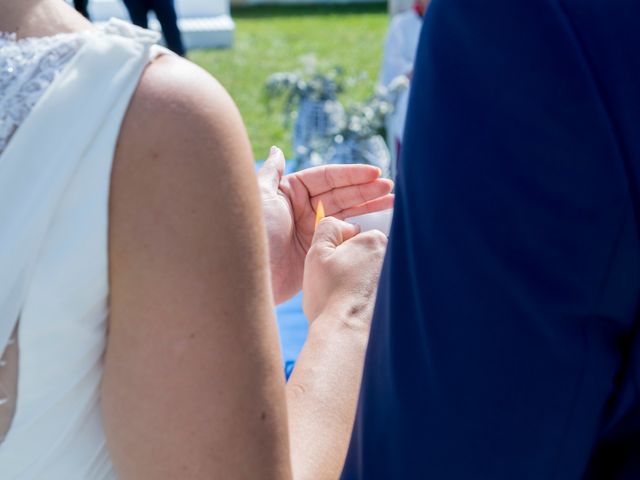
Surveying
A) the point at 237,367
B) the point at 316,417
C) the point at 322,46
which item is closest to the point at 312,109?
the point at 316,417

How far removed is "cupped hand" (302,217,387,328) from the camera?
1.02 meters

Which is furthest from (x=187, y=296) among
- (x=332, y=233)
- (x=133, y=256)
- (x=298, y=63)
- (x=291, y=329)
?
(x=298, y=63)

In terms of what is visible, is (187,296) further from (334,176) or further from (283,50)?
(283,50)

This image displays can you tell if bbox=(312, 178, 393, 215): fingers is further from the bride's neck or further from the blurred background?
the blurred background

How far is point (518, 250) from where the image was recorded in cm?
54

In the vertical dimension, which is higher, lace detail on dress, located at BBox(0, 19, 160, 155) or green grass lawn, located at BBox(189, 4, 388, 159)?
lace detail on dress, located at BBox(0, 19, 160, 155)

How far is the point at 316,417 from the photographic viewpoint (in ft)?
3.10

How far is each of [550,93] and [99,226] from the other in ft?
1.24

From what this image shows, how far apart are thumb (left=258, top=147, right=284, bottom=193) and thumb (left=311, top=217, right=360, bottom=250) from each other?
0.17 meters

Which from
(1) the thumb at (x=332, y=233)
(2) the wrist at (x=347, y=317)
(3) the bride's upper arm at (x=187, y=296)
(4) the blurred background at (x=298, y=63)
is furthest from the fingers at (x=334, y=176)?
(4) the blurred background at (x=298, y=63)

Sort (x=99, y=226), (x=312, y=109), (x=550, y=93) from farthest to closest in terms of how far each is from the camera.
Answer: (x=312, y=109) < (x=99, y=226) < (x=550, y=93)

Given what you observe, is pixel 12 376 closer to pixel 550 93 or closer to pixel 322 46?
pixel 550 93

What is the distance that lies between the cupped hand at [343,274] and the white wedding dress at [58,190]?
373mm

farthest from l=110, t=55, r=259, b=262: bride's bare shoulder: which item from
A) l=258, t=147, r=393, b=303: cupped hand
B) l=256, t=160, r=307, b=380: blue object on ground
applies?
l=256, t=160, r=307, b=380: blue object on ground
